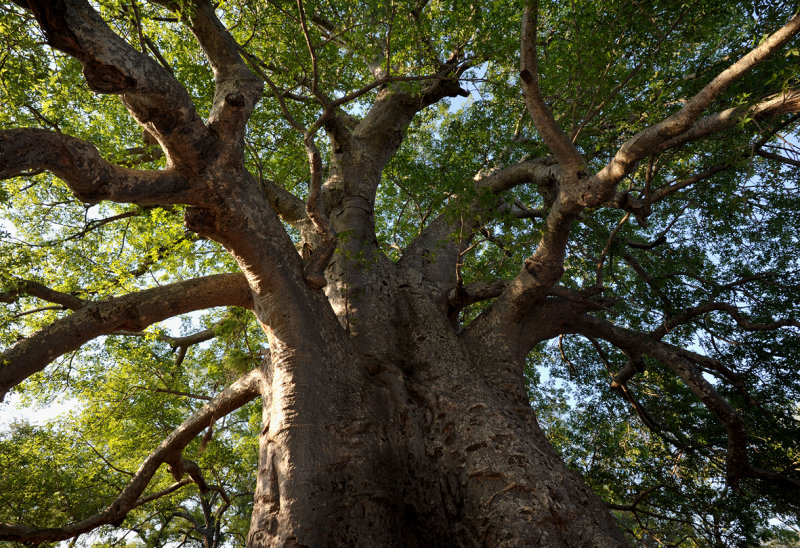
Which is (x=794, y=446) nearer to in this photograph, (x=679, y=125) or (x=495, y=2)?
(x=679, y=125)

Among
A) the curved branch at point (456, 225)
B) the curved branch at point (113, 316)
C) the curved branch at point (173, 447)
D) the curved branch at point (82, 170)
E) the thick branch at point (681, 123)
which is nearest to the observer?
the curved branch at point (82, 170)

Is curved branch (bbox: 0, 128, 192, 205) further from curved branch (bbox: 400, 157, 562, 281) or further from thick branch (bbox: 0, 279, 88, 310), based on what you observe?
curved branch (bbox: 400, 157, 562, 281)

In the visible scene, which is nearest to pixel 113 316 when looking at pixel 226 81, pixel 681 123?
pixel 226 81

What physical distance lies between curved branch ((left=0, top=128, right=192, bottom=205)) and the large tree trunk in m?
1.35

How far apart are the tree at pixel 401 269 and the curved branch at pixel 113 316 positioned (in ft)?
0.06

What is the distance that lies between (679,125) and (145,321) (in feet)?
12.5

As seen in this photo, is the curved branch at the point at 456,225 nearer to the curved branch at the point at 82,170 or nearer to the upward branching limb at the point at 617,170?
the upward branching limb at the point at 617,170

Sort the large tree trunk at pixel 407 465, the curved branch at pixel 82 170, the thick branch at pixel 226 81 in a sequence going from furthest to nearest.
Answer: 1. the thick branch at pixel 226 81
2. the large tree trunk at pixel 407 465
3. the curved branch at pixel 82 170

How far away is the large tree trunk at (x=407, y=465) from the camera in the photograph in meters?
2.46

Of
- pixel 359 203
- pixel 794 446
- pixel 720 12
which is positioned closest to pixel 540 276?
pixel 359 203

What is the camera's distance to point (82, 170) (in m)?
2.14

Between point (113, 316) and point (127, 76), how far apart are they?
1.66m

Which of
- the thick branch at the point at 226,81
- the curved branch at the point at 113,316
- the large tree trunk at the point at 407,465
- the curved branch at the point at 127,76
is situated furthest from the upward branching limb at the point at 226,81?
the large tree trunk at the point at 407,465

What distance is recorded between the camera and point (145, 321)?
309cm
